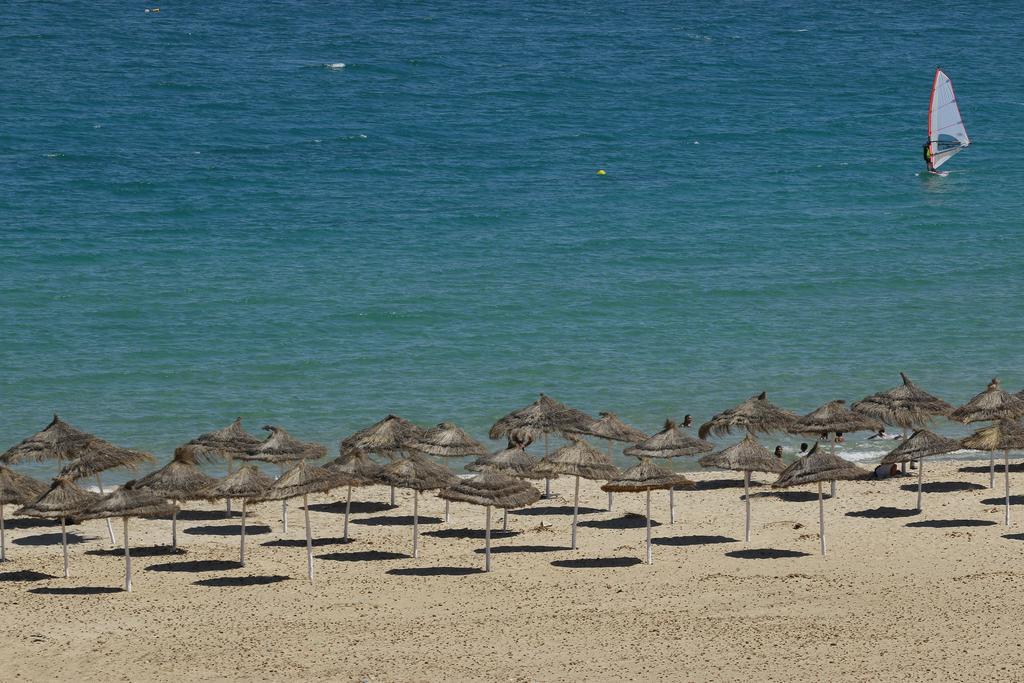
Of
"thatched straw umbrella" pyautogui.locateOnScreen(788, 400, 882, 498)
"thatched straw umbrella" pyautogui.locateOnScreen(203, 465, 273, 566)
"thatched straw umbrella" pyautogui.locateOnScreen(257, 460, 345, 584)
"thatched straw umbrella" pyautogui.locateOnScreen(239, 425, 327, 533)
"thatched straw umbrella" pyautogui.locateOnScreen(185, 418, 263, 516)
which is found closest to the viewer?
Result: "thatched straw umbrella" pyautogui.locateOnScreen(257, 460, 345, 584)

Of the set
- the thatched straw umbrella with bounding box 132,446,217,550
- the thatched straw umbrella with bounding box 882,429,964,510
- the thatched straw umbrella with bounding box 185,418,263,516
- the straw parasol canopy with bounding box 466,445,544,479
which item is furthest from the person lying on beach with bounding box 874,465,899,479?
the thatched straw umbrella with bounding box 132,446,217,550

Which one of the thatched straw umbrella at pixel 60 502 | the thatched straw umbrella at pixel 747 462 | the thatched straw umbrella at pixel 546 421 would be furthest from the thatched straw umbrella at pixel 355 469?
the thatched straw umbrella at pixel 747 462

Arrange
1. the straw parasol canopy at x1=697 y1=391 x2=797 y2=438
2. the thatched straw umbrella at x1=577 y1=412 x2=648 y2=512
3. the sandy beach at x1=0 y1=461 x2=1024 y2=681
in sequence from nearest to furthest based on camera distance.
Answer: the sandy beach at x1=0 y1=461 x2=1024 y2=681
the thatched straw umbrella at x1=577 y1=412 x2=648 y2=512
the straw parasol canopy at x1=697 y1=391 x2=797 y2=438

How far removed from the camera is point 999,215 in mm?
67938

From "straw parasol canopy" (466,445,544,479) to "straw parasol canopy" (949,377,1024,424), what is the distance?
10.5 meters

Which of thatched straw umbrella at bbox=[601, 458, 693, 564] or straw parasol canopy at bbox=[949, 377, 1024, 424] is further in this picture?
straw parasol canopy at bbox=[949, 377, 1024, 424]

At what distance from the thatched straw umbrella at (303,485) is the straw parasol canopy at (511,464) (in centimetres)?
329

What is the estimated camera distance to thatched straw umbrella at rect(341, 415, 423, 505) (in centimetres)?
3622

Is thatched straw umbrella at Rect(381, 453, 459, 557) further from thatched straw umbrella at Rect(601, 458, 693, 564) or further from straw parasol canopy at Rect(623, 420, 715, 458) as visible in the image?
straw parasol canopy at Rect(623, 420, 715, 458)

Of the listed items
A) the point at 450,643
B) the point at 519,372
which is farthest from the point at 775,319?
the point at 450,643

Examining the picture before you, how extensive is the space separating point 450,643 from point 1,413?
21.8 meters

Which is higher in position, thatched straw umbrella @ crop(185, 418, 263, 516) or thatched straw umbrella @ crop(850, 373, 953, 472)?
thatched straw umbrella @ crop(850, 373, 953, 472)

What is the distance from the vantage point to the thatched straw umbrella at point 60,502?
31.1 metres

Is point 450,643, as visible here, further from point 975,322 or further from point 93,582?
point 975,322
